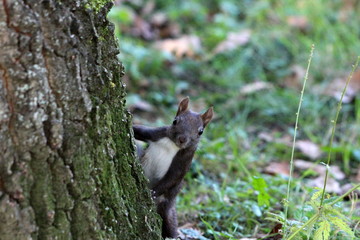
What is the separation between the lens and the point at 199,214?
11.8 ft

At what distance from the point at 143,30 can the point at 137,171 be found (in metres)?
5.79

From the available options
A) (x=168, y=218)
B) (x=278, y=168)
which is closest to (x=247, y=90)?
(x=278, y=168)

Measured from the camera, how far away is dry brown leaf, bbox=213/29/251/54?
743 centimetres

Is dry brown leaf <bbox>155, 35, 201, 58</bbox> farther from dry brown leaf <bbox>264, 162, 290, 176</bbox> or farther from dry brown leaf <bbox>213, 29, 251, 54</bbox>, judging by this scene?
dry brown leaf <bbox>264, 162, 290, 176</bbox>

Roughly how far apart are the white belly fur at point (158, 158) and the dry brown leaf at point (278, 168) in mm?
1424

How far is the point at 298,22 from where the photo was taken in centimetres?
809

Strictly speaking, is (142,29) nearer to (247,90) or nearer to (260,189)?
(247,90)

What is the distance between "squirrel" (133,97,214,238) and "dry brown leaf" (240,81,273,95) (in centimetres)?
290

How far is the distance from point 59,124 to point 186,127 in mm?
1510

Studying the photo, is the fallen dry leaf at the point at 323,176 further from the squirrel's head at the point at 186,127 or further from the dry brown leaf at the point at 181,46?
the dry brown leaf at the point at 181,46

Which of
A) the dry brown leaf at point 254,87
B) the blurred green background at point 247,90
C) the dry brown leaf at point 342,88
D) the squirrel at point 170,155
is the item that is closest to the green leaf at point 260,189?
the blurred green background at point 247,90

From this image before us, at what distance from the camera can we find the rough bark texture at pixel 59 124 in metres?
1.94

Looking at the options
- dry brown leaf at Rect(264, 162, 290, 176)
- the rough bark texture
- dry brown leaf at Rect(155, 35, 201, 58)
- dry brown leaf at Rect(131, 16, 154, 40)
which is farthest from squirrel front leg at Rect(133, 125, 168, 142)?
dry brown leaf at Rect(131, 16, 154, 40)

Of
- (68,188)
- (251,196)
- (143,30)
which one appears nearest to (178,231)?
(251,196)
